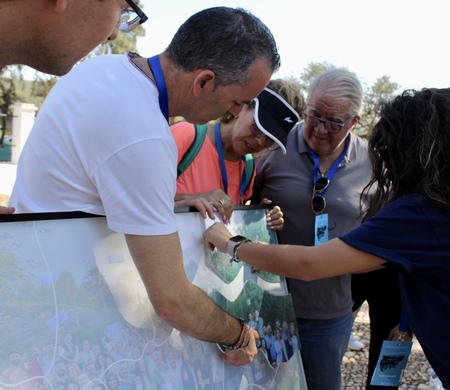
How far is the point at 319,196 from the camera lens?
9.33ft

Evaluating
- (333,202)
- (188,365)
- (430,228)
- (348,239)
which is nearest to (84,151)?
(188,365)

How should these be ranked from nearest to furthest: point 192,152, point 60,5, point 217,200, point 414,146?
point 60,5 → point 414,146 → point 217,200 → point 192,152

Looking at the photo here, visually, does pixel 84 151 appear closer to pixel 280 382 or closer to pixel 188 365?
pixel 188 365

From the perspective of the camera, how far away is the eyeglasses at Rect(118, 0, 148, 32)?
4.92 ft

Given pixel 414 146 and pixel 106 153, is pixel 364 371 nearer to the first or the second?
pixel 414 146

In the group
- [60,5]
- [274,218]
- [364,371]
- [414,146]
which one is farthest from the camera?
[364,371]

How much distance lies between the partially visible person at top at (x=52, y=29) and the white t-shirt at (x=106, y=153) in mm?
160

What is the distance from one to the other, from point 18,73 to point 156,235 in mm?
34634

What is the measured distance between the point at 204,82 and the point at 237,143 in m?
0.91

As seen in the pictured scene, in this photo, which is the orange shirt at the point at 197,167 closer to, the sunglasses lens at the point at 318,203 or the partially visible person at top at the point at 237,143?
the partially visible person at top at the point at 237,143

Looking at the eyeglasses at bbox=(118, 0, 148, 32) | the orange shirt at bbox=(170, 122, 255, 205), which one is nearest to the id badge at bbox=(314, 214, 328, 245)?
the orange shirt at bbox=(170, 122, 255, 205)

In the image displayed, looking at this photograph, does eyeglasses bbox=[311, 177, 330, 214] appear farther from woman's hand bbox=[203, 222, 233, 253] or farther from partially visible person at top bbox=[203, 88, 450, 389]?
woman's hand bbox=[203, 222, 233, 253]

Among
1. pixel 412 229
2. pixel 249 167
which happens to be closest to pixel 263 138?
pixel 249 167

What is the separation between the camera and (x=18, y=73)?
1276 inches
